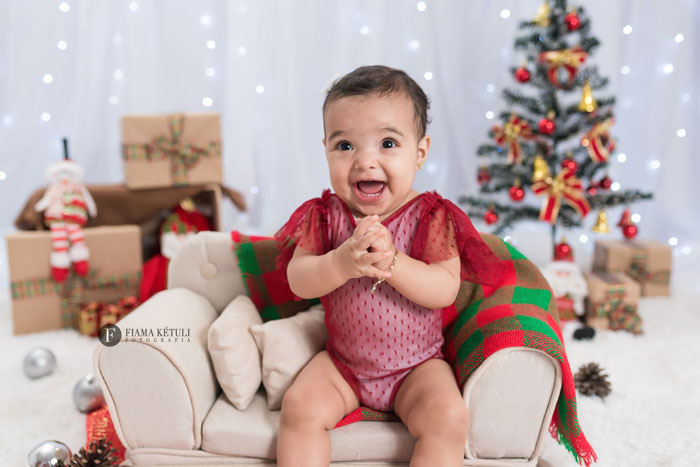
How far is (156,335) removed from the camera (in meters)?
1.26

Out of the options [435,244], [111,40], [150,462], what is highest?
[111,40]

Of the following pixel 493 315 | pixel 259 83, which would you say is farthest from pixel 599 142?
pixel 259 83

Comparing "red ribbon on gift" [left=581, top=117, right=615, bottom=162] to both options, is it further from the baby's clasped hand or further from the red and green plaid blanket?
the baby's clasped hand

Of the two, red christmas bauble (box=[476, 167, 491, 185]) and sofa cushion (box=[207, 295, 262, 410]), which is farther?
red christmas bauble (box=[476, 167, 491, 185])

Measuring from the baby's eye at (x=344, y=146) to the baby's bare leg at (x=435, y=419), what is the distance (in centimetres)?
52

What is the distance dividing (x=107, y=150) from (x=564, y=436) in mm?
2741

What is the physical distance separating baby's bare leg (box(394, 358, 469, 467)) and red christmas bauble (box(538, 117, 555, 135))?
164 centimetres

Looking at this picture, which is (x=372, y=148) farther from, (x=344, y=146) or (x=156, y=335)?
(x=156, y=335)

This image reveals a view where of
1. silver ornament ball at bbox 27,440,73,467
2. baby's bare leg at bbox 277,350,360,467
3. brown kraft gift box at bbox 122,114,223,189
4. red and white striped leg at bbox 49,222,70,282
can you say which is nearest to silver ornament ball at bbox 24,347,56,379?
red and white striped leg at bbox 49,222,70,282

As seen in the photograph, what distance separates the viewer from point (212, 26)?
3209mm

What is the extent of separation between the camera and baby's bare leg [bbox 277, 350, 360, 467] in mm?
1179

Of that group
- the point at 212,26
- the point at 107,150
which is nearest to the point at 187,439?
the point at 107,150

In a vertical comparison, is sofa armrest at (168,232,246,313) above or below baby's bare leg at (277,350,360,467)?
above

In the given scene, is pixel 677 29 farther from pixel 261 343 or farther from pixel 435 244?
pixel 261 343
